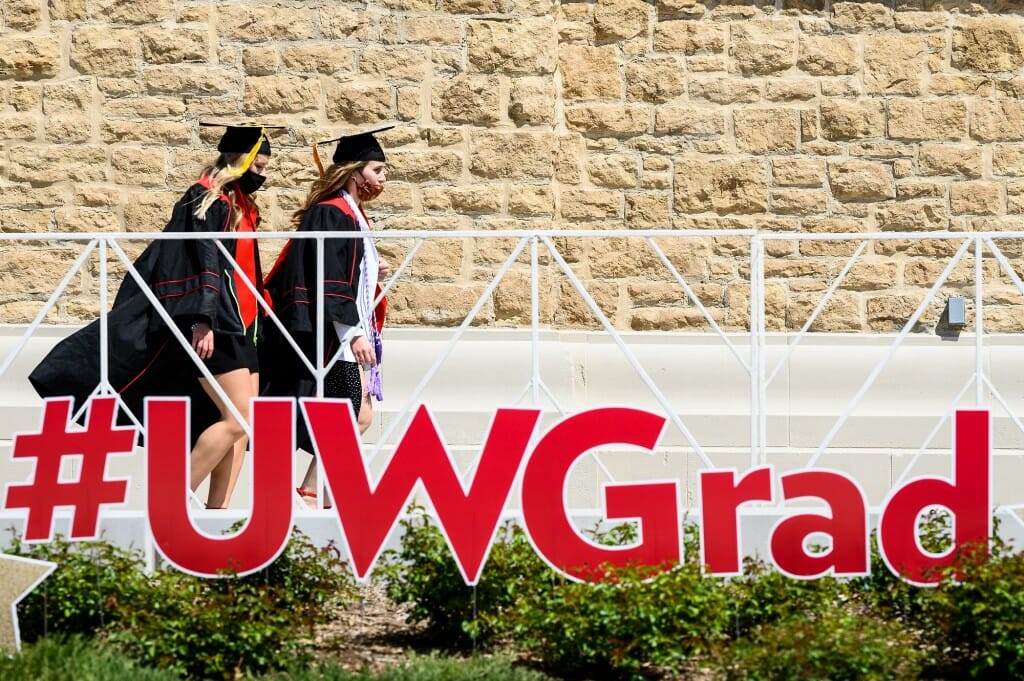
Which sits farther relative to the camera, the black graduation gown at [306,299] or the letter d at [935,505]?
the black graduation gown at [306,299]

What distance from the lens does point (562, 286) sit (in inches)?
307

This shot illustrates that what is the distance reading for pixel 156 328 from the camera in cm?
564

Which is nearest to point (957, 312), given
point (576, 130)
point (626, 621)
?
point (576, 130)

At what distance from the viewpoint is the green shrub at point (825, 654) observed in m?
4.49

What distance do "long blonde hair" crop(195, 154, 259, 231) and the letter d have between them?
2642mm

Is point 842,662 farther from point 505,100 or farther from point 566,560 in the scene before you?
point 505,100

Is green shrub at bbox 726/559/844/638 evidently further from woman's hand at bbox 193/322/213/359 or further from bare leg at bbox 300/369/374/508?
woman's hand at bbox 193/322/213/359

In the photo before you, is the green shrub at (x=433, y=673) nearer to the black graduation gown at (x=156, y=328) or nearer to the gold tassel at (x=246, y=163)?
the black graduation gown at (x=156, y=328)

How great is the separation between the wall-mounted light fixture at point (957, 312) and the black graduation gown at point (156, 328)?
395 cm

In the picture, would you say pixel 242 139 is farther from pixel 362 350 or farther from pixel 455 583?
pixel 455 583

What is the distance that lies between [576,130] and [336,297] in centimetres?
260

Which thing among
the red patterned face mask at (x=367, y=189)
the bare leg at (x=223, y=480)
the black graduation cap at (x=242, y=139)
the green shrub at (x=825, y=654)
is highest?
the black graduation cap at (x=242, y=139)

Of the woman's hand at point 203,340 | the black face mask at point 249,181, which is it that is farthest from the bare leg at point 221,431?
the black face mask at point 249,181

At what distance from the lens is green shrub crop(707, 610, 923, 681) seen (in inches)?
177
